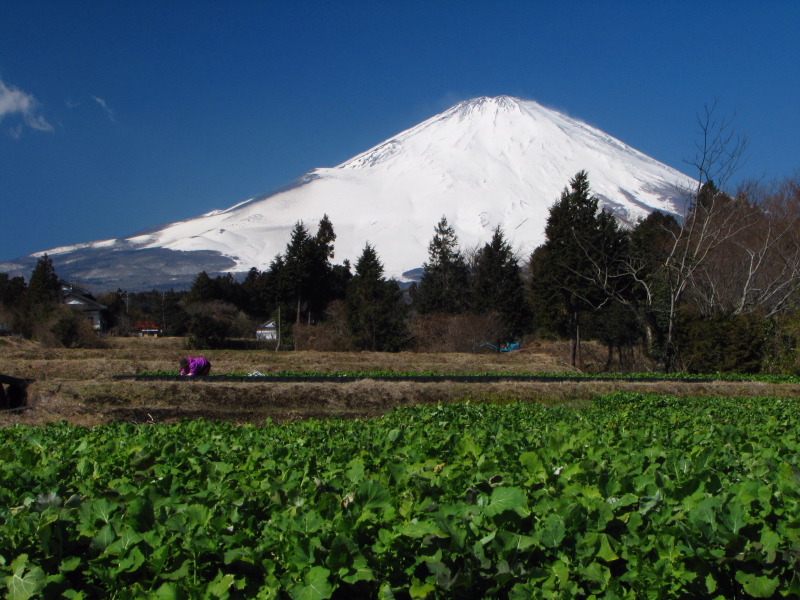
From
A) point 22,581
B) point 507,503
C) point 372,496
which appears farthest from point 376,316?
point 22,581

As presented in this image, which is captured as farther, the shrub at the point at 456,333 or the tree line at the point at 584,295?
the shrub at the point at 456,333

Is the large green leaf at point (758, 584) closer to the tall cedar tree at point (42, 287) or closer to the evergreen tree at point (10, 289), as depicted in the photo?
the tall cedar tree at point (42, 287)

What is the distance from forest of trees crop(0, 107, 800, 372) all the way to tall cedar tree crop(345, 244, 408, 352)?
0.07 m

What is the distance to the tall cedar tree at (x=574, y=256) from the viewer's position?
31.8 meters

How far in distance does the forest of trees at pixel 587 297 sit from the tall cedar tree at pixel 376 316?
7cm

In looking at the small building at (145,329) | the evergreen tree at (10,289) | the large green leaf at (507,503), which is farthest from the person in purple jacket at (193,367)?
the evergreen tree at (10,289)

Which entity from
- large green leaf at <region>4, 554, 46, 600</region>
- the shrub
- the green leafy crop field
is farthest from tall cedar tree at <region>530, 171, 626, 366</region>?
large green leaf at <region>4, 554, 46, 600</region>

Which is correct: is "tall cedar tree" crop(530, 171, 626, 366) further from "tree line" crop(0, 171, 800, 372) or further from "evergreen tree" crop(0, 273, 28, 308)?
"evergreen tree" crop(0, 273, 28, 308)

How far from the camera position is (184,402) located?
555 inches

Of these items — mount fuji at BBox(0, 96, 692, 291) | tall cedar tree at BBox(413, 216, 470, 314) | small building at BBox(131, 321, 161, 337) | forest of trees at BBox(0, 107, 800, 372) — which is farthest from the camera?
mount fuji at BBox(0, 96, 692, 291)

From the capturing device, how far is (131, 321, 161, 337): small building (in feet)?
178

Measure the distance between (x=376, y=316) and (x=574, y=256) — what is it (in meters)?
11.7

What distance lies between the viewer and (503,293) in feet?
140

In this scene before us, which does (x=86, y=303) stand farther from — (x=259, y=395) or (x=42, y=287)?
(x=259, y=395)
